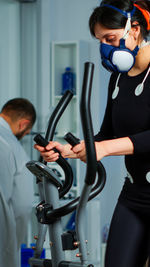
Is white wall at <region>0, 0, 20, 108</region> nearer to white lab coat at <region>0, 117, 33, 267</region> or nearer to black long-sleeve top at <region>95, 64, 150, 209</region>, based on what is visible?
white lab coat at <region>0, 117, 33, 267</region>

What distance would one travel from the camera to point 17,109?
9.95 feet

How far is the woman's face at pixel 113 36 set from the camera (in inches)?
59.5

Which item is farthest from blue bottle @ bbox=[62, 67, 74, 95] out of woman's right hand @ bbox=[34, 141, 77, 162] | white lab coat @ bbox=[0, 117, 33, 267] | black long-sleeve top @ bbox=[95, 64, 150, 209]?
woman's right hand @ bbox=[34, 141, 77, 162]

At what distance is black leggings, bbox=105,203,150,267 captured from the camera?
62.6 inches

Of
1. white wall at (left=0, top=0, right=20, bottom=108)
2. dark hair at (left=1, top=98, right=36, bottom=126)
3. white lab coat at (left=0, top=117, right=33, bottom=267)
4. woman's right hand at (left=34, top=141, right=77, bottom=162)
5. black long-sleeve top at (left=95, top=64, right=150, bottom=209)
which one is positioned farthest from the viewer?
white wall at (left=0, top=0, right=20, bottom=108)

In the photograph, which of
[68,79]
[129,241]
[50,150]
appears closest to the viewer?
[50,150]

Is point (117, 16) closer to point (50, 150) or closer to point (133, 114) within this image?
point (133, 114)

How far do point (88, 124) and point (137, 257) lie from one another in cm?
65

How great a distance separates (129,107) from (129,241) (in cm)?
46

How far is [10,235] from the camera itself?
255 centimetres

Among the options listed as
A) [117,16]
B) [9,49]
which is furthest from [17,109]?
[117,16]

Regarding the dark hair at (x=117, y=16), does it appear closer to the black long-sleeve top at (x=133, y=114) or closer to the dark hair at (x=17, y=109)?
the black long-sleeve top at (x=133, y=114)

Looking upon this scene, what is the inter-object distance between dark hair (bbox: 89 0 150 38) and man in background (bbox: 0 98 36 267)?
1228 mm

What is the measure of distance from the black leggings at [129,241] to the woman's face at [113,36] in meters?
0.57
